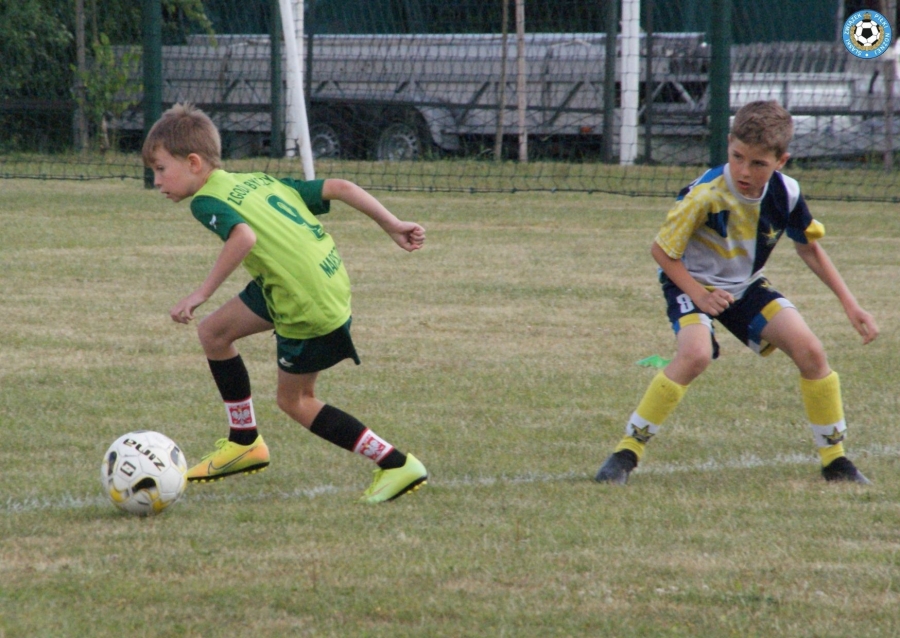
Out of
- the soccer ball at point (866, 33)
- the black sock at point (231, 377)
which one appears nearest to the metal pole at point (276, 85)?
the soccer ball at point (866, 33)

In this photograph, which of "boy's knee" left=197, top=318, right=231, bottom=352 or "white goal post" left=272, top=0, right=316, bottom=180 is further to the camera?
"white goal post" left=272, top=0, right=316, bottom=180

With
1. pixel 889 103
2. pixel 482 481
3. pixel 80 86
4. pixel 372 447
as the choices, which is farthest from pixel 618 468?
pixel 80 86

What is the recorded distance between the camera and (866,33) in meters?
17.5

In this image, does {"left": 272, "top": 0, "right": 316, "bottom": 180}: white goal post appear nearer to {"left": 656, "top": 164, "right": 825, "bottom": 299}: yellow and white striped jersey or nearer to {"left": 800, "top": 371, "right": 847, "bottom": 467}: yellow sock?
{"left": 656, "top": 164, "right": 825, "bottom": 299}: yellow and white striped jersey

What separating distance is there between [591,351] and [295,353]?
2974mm

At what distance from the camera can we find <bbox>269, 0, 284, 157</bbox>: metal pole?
15875 mm

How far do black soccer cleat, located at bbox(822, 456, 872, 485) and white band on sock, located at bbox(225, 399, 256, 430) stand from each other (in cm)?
204

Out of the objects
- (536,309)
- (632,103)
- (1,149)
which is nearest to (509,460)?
(536,309)

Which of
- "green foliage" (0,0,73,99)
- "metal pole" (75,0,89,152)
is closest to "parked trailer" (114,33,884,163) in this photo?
"metal pole" (75,0,89,152)

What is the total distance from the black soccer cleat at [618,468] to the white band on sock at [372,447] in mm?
752

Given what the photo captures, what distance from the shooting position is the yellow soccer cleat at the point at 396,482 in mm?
4305

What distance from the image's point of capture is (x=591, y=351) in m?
7.07

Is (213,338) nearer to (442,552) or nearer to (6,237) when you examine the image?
(442,552)

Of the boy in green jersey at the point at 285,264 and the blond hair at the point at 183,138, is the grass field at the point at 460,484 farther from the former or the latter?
the blond hair at the point at 183,138
